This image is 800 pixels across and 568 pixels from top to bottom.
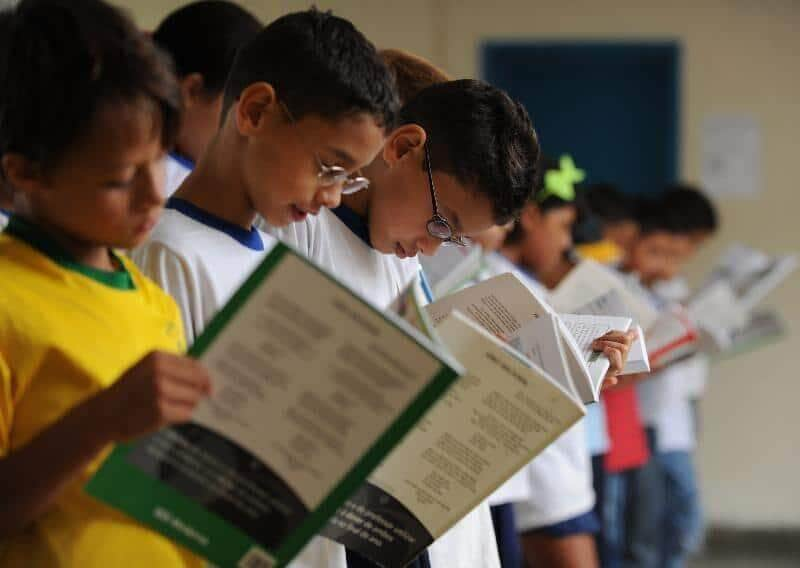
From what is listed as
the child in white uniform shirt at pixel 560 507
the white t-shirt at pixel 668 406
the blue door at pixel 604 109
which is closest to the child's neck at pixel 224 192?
the child in white uniform shirt at pixel 560 507

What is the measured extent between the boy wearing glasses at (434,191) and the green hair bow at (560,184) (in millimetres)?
1647

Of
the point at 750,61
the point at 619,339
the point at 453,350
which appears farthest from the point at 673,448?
the point at 453,350

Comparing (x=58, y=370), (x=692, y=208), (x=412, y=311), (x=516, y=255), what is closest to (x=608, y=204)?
(x=692, y=208)

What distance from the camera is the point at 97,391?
113 cm

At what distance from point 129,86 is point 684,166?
16.8 feet

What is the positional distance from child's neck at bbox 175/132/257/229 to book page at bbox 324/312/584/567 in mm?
363

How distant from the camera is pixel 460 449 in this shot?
1450 mm

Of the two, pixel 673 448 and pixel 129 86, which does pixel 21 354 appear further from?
pixel 673 448

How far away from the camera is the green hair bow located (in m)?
3.58

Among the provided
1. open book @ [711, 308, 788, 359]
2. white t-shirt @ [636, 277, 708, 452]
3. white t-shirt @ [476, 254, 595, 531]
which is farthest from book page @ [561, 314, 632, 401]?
open book @ [711, 308, 788, 359]

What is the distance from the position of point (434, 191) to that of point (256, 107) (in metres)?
0.38

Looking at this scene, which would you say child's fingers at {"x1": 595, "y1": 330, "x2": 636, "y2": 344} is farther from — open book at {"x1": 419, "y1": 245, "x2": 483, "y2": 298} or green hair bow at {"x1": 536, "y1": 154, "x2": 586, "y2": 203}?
green hair bow at {"x1": 536, "y1": 154, "x2": 586, "y2": 203}

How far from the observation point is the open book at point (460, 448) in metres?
1.36

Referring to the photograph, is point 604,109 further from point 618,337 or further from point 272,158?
point 272,158
